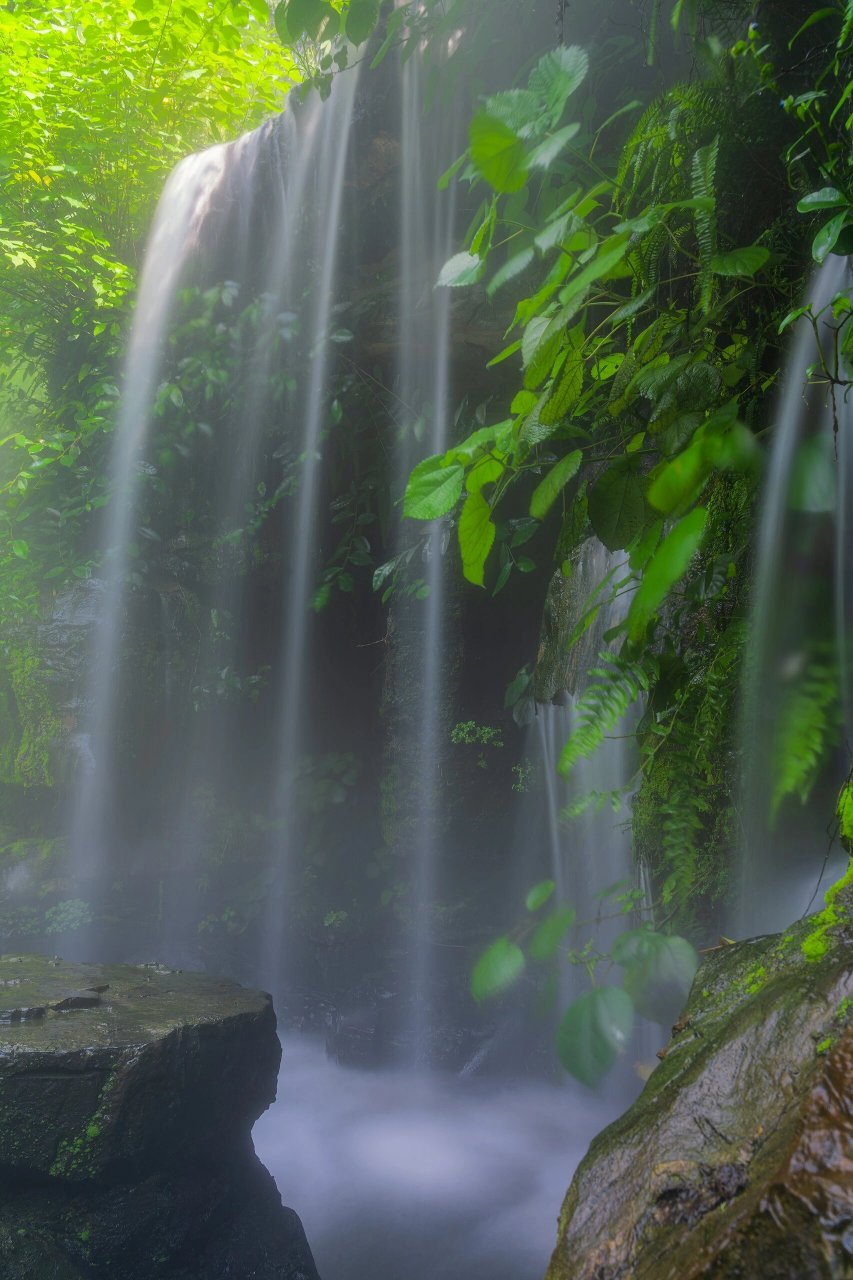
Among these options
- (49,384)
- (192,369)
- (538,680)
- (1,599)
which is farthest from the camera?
(49,384)

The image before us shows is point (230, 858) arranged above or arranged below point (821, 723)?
below

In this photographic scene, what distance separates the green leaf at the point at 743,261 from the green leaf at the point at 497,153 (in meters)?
0.42

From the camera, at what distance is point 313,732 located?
22.4ft

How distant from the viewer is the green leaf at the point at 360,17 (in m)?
2.38

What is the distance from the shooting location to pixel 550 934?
1129 millimetres

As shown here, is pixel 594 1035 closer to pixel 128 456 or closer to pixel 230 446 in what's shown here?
pixel 230 446

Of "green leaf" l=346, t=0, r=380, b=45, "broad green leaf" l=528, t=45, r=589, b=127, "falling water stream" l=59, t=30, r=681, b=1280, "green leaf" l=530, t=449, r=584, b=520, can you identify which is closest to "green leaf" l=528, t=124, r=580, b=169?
"broad green leaf" l=528, t=45, r=589, b=127

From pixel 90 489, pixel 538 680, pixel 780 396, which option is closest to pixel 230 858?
pixel 90 489

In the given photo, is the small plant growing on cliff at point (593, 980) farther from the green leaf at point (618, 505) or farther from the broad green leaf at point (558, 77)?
the broad green leaf at point (558, 77)

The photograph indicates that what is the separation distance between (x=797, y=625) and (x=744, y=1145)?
73 centimetres

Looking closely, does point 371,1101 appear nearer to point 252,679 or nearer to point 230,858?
point 230,858

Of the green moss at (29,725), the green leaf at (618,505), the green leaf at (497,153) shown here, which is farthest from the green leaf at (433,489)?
the green moss at (29,725)

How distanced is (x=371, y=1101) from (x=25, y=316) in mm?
6272

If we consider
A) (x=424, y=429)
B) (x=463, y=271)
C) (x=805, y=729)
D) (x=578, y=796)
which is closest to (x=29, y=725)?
(x=424, y=429)
